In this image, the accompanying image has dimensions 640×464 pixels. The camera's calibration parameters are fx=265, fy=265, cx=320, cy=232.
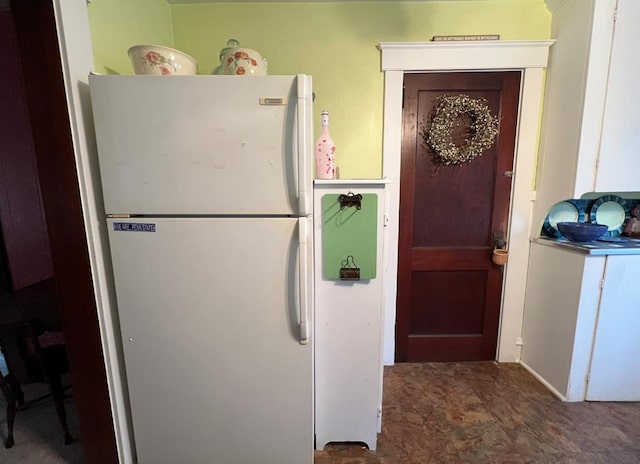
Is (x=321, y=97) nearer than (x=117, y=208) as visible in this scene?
No

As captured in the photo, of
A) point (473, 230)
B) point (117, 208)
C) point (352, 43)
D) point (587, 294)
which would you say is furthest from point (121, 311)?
point (587, 294)

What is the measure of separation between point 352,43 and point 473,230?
1.54m

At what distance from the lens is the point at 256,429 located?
46.5 inches

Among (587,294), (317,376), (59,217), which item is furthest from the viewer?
(587,294)

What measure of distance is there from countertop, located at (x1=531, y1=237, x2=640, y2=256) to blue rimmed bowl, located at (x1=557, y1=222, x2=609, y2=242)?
0.04m

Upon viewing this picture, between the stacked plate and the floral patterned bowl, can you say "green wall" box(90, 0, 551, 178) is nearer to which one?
the floral patterned bowl

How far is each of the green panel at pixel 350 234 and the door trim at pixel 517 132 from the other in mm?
403

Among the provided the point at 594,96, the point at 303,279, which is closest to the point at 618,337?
the point at 594,96

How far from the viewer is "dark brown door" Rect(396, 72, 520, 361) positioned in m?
1.79

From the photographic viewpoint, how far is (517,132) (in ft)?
5.96

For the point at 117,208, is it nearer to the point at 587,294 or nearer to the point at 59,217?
the point at 59,217

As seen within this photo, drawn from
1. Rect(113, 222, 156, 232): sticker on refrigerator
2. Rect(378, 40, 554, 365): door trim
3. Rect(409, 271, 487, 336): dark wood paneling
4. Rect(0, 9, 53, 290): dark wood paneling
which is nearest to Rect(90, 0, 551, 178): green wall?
Rect(378, 40, 554, 365): door trim

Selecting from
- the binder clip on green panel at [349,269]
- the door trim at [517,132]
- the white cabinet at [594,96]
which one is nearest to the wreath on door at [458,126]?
the door trim at [517,132]

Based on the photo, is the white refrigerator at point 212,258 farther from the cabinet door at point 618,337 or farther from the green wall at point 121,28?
the cabinet door at point 618,337
